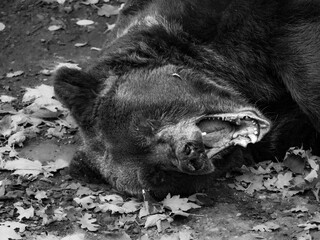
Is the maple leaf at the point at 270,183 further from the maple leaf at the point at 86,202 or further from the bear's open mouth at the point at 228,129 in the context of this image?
the maple leaf at the point at 86,202

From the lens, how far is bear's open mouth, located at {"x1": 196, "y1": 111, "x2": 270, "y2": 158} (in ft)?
20.9

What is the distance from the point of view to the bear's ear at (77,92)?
672 centimetres

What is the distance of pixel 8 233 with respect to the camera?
20.1 ft

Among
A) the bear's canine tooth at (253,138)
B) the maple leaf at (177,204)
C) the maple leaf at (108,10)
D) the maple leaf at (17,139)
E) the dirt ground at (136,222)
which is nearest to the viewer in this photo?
the dirt ground at (136,222)

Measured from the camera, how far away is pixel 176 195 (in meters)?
6.45

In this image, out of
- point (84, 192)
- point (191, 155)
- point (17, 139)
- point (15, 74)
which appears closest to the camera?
point (191, 155)

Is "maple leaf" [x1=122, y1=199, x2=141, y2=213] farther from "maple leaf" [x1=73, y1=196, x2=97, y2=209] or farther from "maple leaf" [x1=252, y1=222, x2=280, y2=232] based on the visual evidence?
"maple leaf" [x1=252, y1=222, x2=280, y2=232]

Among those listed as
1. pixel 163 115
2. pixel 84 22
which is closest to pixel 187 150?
pixel 163 115

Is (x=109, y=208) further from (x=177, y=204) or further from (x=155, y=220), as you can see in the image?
(x=177, y=204)

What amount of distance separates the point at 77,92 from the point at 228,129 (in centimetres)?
135

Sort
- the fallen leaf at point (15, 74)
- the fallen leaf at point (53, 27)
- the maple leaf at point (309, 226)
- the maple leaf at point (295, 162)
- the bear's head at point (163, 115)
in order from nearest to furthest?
the maple leaf at point (309, 226)
the bear's head at point (163, 115)
the maple leaf at point (295, 162)
the fallen leaf at point (15, 74)
the fallen leaf at point (53, 27)

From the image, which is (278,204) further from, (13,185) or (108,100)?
(13,185)

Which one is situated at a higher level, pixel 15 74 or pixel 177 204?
pixel 177 204

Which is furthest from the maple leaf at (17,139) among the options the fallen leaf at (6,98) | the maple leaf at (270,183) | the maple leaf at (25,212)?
the maple leaf at (270,183)
